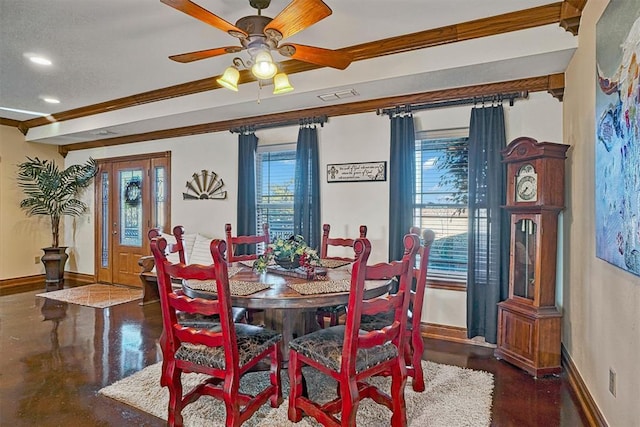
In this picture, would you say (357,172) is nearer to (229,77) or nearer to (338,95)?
(338,95)

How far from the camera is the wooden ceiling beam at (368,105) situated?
129 inches

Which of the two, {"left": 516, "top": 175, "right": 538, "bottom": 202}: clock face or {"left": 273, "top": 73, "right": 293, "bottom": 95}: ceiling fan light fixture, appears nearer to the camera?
{"left": 273, "top": 73, "right": 293, "bottom": 95}: ceiling fan light fixture

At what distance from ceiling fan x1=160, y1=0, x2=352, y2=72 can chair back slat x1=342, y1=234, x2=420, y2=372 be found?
1.27 meters

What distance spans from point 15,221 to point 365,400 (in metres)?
6.79

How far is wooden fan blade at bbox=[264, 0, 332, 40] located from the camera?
1942 mm

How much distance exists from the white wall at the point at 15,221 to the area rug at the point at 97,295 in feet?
3.88

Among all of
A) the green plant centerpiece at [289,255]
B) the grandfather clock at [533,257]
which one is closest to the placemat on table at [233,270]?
the green plant centerpiece at [289,255]

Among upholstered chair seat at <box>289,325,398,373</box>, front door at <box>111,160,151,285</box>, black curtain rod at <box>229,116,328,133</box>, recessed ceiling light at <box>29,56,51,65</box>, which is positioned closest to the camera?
upholstered chair seat at <box>289,325,398,373</box>

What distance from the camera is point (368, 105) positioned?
402 cm

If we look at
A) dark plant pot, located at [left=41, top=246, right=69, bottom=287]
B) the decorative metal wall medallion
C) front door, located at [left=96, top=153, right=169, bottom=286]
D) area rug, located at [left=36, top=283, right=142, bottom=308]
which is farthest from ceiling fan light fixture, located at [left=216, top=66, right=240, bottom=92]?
dark plant pot, located at [left=41, top=246, right=69, bottom=287]

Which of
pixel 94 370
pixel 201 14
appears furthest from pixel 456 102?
pixel 94 370

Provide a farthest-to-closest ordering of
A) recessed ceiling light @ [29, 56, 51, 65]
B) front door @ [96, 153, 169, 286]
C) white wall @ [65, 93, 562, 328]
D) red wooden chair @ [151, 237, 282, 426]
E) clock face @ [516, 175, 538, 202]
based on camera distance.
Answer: front door @ [96, 153, 169, 286], recessed ceiling light @ [29, 56, 51, 65], white wall @ [65, 93, 562, 328], clock face @ [516, 175, 538, 202], red wooden chair @ [151, 237, 282, 426]

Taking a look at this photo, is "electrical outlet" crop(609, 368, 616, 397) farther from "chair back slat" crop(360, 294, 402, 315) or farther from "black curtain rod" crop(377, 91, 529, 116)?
"black curtain rod" crop(377, 91, 529, 116)

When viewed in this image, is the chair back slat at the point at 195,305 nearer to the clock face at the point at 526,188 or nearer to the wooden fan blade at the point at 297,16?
the wooden fan blade at the point at 297,16
